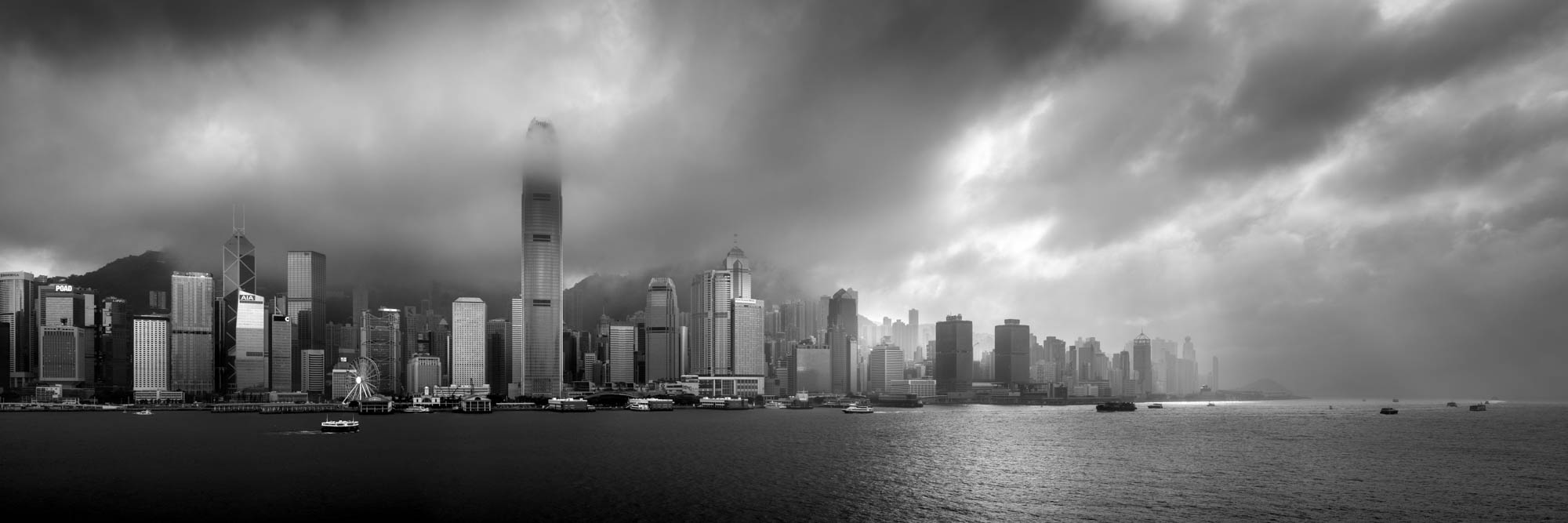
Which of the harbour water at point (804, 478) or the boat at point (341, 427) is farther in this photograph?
the boat at point (341, 427)

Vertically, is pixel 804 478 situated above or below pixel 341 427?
above

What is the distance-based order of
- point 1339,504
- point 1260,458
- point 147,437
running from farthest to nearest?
point 147,437
point 1260,458
point 1339,504

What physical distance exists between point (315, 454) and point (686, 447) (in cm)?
5232

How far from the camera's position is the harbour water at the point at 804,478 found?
79688 millimetres

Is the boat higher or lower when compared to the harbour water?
lower

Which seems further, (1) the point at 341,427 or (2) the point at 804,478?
(1) the point at 341,427

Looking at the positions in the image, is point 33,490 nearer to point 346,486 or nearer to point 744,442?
point 346,486

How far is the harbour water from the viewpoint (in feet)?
261

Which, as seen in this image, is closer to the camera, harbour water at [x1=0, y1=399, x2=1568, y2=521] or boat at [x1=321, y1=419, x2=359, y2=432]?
harbour water at [x1=0, y1=399, x2=1568, y2=521]

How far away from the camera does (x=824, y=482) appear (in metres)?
100

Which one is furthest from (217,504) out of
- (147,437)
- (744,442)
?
(147,437)

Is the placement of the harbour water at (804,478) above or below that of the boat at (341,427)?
above

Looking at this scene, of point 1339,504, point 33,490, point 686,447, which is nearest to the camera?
point 1339,504

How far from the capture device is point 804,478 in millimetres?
103375
